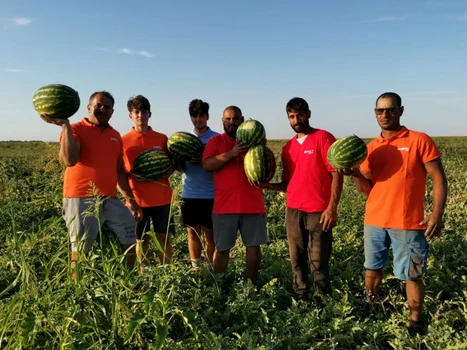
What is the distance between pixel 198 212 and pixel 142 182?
0.79 metres

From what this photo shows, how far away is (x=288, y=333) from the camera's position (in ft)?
10.6

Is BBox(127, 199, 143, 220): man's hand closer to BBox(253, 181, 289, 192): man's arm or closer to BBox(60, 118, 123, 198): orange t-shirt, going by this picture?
BBox(60, 118, 123, 198): orange t-shirt

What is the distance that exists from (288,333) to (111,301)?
4.98ft

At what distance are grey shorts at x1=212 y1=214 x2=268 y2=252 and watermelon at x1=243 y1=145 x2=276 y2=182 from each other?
494mm

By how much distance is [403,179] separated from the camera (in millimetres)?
3307

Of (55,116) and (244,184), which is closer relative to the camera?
(55,116)

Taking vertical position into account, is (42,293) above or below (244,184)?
below

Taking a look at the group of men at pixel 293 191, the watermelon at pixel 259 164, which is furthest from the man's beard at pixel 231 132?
the watermelon at pixel 259 164

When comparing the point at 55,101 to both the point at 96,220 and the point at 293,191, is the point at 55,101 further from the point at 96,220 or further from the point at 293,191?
the point at 293,191

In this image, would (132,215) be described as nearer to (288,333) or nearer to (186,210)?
(186,210)

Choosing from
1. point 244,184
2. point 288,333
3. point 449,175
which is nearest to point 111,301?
point 288,333

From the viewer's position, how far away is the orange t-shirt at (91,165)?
3.74m

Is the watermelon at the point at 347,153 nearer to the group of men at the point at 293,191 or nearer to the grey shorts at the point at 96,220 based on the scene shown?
the group of men at the point at 293,191

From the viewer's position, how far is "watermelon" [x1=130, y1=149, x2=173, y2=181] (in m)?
4.29
